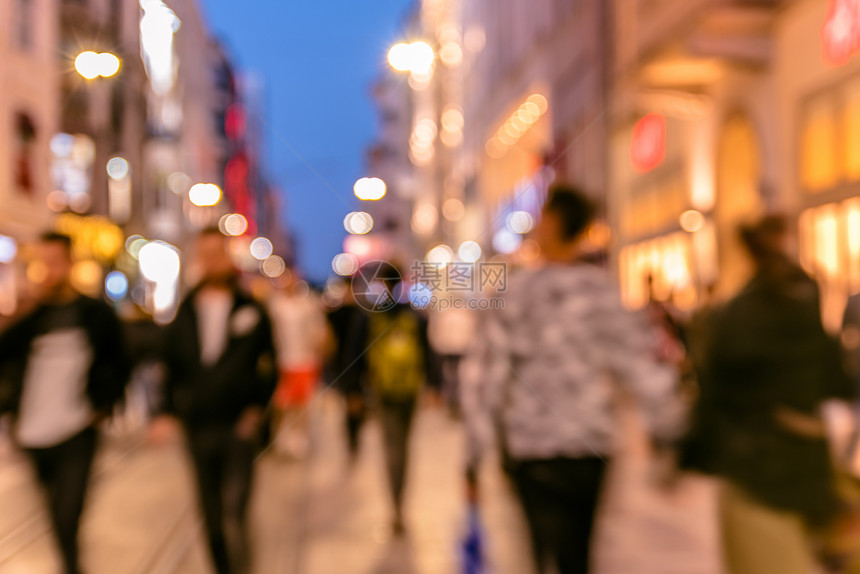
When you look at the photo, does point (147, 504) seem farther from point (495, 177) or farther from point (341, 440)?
point (495, 177)

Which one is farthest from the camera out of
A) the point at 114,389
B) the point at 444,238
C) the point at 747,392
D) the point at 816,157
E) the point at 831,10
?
the point at 444,238

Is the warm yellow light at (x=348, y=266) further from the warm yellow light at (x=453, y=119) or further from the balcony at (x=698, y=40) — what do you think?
the warm yellow light at (x=453, y=119)

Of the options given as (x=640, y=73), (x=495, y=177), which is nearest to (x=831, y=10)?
(x=640, y=73)

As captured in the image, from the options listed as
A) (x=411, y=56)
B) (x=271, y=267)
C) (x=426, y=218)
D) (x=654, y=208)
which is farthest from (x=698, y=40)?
(x=271, y=267)

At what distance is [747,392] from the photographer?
3268mm

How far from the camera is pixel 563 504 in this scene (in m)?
3.49

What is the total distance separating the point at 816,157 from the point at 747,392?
12.2 m

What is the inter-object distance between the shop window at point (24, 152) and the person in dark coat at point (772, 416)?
15400 millimetres

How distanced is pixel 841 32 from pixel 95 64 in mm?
15801

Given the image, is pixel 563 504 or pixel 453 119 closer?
pixel 563 504

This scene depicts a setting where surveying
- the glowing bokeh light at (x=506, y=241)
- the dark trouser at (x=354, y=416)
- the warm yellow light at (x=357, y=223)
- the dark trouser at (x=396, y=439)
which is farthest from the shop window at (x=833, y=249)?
the warm yellow light at (x=357, y=223)

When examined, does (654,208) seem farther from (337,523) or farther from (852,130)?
(337,523)

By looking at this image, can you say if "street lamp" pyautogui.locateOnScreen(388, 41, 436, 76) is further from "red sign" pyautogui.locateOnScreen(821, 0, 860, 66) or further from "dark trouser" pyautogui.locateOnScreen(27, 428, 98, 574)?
"dark trouser" pyautogui.locateOnScreen(27, 428, 98, 574)

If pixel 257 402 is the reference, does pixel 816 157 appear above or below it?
above
